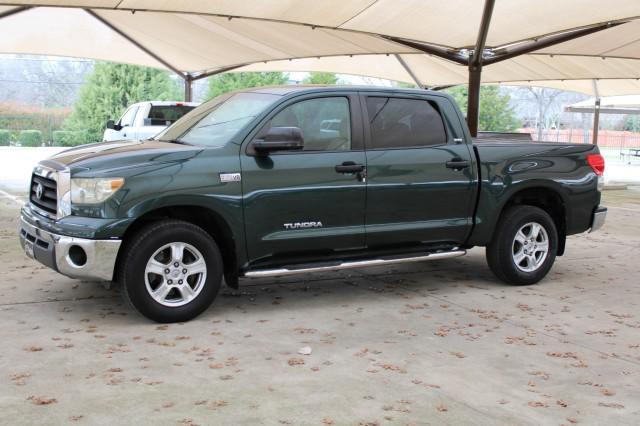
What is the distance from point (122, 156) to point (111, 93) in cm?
4424

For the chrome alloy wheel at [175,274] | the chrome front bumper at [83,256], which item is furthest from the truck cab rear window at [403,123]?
the chrome front bumper at [83,256]

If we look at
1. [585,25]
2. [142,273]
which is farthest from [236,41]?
[142,273]

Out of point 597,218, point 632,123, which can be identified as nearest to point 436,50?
point 597,218

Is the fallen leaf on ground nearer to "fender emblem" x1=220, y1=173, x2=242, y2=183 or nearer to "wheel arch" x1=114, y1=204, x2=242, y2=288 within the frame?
"wheel arch" x1=114, y1=204, x2=242, y2=288

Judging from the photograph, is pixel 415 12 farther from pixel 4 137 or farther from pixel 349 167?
pixel 4 137

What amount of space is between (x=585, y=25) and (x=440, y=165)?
30.5ft

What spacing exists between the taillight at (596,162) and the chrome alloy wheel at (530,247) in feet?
2.95

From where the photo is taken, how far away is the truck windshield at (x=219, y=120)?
643 centimetres

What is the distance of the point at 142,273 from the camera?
5816 millimetres

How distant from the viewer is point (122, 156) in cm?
593

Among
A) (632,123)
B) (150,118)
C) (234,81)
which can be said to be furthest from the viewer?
(632,123)

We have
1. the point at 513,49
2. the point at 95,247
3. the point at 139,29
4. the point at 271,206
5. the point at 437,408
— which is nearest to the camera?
the point at 437,408

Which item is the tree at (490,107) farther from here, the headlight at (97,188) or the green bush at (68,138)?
the headlight at (97,188)

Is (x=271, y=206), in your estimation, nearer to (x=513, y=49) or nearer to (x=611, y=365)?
(x=611, y=365)
